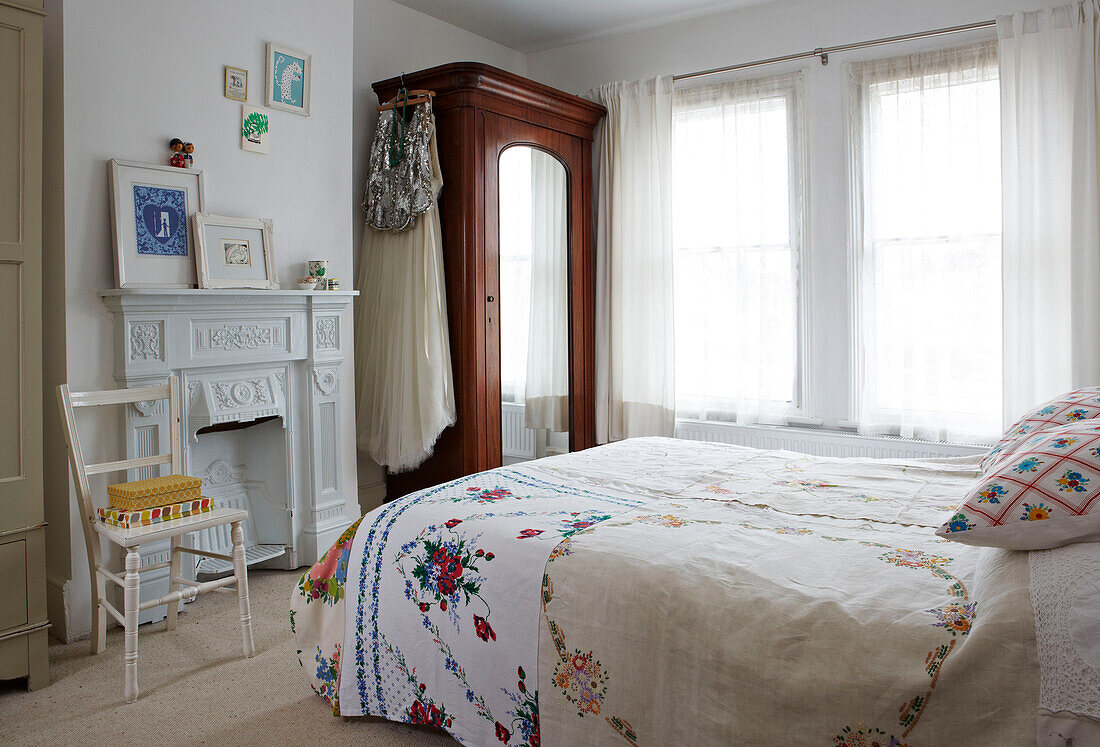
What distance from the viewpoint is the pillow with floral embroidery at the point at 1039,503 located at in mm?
1300

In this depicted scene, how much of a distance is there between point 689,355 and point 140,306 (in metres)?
2.87

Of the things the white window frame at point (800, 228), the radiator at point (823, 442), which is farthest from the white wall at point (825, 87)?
the radiator at point (823, 442)

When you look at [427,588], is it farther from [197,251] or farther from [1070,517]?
[197,251]

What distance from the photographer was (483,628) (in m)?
1.75

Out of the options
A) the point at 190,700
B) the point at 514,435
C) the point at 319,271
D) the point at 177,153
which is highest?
the point at 177,153

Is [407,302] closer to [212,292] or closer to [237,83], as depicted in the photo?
[212,292]

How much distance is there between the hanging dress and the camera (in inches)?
153

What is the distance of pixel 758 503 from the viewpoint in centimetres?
205

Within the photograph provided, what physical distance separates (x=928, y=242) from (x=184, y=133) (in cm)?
338

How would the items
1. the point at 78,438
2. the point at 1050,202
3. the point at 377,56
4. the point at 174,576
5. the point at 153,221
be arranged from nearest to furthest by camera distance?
the point at 78,438, the point at 174,576, the point at 153,221, the point at 1050,202, the point at 377,56

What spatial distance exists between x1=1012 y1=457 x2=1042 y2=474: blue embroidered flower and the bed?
0.17m

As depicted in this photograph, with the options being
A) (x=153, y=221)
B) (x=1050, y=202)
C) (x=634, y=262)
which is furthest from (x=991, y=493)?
(x=634, y=262)

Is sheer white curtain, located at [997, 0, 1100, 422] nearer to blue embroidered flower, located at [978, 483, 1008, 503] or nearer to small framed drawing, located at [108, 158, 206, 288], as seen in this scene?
blue embroidered flower, located at [978, 483, 1008, 503]

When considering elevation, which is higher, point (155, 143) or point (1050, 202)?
point (155, 143)
